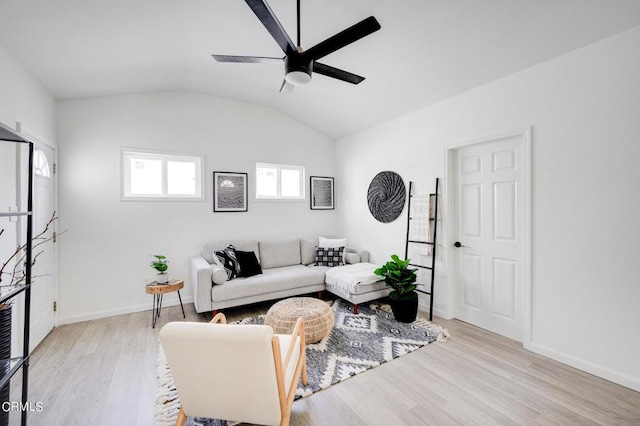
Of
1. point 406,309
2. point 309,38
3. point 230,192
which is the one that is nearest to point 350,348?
point 406,309

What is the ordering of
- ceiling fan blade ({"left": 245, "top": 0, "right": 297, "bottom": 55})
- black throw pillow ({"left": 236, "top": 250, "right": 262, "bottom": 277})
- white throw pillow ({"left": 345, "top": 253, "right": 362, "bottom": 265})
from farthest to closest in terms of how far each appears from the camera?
1. white throw pillow ({"left": 345, "top": 253, "right": 362, "bottom": 265})
2. black throw pillow ({"left": 236, "top": 250, "right": 262, "bottom": 277})
3. ceiling fan blade ({"left": 245, "top": 0, "right": 297, "bottom": 55})

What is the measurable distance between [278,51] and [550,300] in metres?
3.55

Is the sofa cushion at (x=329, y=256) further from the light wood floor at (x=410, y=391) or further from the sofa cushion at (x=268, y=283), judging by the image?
the light wood floor at (x=410, y=391)

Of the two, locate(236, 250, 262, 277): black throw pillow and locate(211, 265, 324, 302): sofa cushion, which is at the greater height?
locate(236, 250, 262, 277): black throw pillow

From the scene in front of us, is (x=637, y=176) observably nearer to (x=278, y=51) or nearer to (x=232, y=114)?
(x=278, y=51)

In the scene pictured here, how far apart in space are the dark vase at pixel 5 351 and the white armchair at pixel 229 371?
3.06 feet

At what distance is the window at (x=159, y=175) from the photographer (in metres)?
3.69

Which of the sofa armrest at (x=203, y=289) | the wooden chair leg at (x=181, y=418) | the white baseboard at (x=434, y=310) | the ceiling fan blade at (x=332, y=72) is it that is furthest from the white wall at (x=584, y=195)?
the sofa armrest at (x=203, y=289)

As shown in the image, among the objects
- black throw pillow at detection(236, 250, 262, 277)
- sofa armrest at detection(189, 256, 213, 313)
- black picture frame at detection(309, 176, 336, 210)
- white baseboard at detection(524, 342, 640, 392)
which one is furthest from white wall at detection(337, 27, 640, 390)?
sofa armrest at detection(189, 256, 213, 313)

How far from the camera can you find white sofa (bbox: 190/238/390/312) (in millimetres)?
3242

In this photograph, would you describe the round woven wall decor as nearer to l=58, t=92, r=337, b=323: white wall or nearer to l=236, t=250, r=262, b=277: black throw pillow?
l=58, t=92, r=337, b=323: white wall

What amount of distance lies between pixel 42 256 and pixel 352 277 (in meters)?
3.44

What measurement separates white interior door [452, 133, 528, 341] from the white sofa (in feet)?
3.42

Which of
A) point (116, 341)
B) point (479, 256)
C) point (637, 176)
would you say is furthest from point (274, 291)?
point (637, 176)
